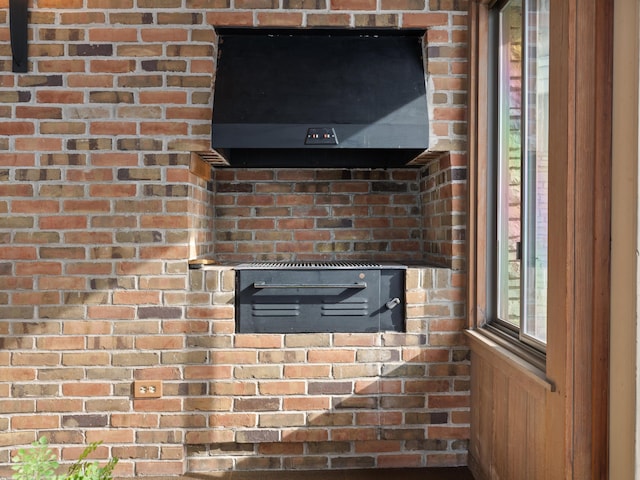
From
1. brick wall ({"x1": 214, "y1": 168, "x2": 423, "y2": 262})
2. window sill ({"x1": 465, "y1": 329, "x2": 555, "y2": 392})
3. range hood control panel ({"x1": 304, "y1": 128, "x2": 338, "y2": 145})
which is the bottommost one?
window sill ({"x1": 465, "y1": 329, "x2": 555, "y2": 392})

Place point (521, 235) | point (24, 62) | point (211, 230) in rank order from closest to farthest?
point (521, 235), point (24, 62), point (211, 230)

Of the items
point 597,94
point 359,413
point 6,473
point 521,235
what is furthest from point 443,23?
point 6,473

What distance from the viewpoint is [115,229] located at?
8.88 ft

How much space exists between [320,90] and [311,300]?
0.96m

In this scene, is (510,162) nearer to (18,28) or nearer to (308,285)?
(308,285)

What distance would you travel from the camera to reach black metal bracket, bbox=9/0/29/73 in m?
2.63

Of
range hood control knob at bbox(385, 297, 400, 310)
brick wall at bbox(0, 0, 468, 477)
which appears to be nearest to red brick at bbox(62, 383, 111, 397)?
brick wall at bbox(0, 0, 468, 477)

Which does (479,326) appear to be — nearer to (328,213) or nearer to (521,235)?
(521,235)

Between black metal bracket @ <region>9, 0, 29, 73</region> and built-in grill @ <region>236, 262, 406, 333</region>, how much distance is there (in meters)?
1.37

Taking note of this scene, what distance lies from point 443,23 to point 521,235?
43.0 inches

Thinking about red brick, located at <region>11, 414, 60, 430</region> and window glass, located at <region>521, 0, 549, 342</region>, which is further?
red brick, located at <region>11, 414, 60, 430</region>

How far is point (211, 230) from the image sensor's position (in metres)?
3.25

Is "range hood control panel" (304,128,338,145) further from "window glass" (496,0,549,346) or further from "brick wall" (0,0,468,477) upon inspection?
"window glass" (496,0,549,346)

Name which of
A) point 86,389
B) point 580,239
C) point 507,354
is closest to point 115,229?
point 86,389
